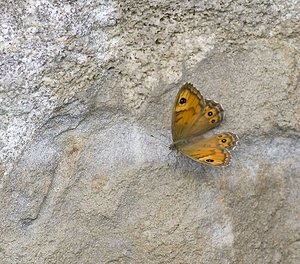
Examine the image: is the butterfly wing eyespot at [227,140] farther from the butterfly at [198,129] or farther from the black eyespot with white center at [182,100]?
the black eyespot with white center at [182,100]

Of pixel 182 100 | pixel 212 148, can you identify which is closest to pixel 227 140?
pixel 212 148

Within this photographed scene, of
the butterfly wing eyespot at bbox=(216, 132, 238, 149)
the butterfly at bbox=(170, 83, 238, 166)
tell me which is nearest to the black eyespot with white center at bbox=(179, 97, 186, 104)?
the butterfly at bbox=(170, 83, 238, 166)

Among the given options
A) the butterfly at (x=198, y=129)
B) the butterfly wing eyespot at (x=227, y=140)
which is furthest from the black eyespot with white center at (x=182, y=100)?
the butterfly wing eyespot at (x=227, y=140)

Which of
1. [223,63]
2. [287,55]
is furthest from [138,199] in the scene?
[287,55]

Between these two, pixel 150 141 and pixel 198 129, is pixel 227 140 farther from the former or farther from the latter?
pixel 150 141

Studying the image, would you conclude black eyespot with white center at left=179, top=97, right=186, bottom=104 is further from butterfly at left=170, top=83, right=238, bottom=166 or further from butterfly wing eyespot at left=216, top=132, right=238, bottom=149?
butterfly wing eyespot at left=216, top=132, right=238, bottom=149
